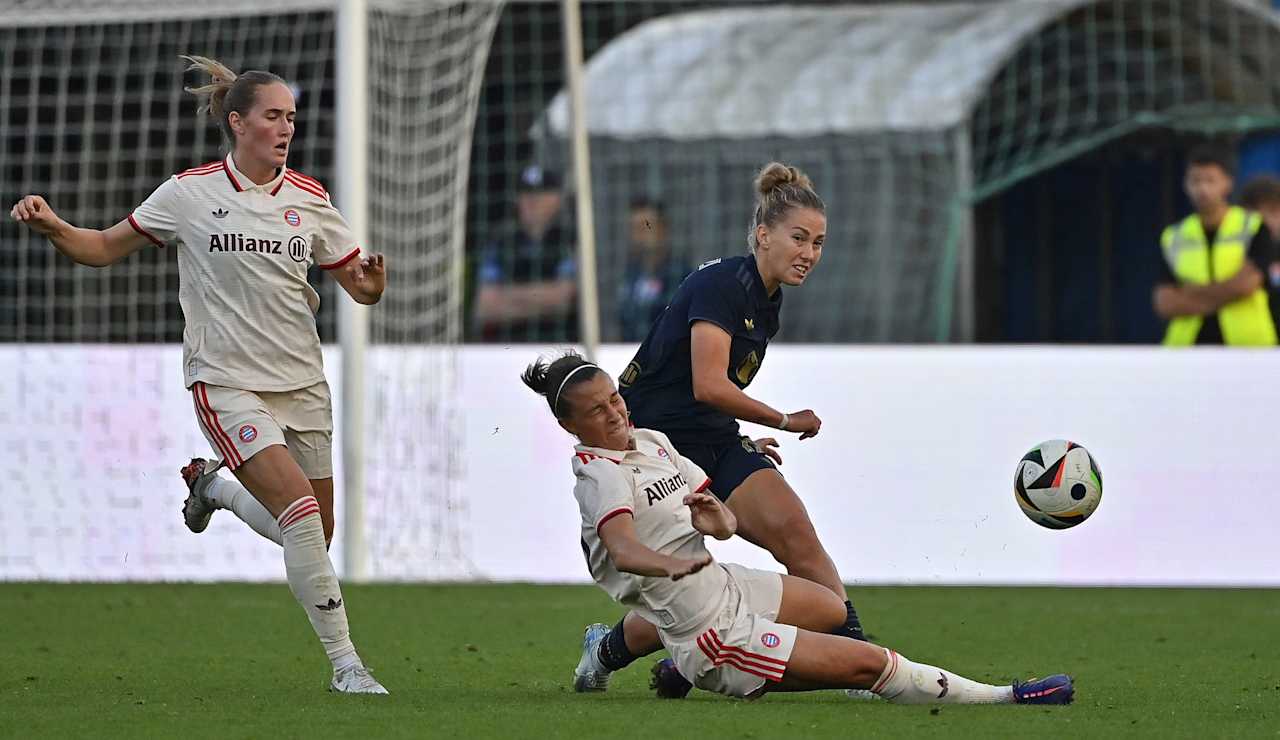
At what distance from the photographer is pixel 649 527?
604 centimetres

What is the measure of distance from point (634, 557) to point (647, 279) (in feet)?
25.5

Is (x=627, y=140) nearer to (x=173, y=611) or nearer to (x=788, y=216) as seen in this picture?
(x=173, y=611)

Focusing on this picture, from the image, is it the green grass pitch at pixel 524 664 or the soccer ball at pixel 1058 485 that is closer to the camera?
the green grass pitch at pixel 524 664

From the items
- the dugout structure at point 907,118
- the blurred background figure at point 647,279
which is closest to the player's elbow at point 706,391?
the blurred background figure at point 647,279

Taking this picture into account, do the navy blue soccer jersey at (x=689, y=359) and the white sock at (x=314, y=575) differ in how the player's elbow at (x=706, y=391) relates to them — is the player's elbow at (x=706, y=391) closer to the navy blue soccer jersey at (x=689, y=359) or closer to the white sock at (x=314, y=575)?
the navy blue soccer jersey at (x=689, y=359)

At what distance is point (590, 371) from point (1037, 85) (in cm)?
1047

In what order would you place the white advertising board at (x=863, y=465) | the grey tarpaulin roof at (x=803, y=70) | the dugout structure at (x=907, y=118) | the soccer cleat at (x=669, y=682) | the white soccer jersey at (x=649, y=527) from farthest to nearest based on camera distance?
the grey tarpaulin roof at (x=803, y=70) → the dugout structure at (x=907, y=118) → the white advertising board at (x=863, y=465) → the soccer cleat at (x=669, y=682) → the white soccer jersey at (x=649, y=527)

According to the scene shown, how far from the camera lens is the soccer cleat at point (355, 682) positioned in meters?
6.62

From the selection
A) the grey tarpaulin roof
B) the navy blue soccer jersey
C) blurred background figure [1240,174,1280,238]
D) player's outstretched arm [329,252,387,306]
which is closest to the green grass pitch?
the navy blue soccer jersey

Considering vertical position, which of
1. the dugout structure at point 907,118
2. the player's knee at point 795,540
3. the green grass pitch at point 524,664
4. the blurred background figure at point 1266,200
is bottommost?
the green grass pitch at point 524,664

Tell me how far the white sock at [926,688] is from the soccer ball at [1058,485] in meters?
1.02

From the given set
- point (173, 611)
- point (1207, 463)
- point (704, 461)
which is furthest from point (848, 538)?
point (704, 461)

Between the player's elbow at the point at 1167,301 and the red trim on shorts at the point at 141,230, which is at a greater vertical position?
the red trim on shorts at the point at 141,230

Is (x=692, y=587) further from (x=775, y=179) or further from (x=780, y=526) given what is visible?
(x=775, y=179)
